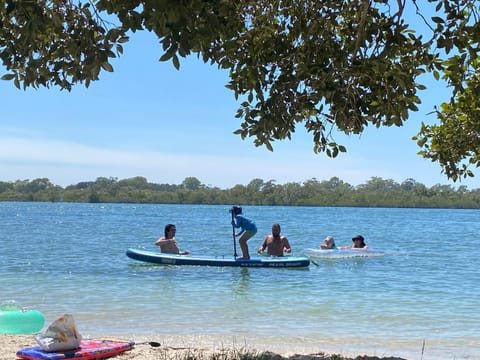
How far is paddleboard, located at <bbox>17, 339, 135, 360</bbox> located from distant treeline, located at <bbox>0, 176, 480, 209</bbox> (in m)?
113

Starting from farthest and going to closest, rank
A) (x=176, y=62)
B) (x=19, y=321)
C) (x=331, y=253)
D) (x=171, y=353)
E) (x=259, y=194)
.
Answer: (x=259, y=194), (x=331, y=253), (x=19, y=321), (x=171, y=353), (x=176, y=62)

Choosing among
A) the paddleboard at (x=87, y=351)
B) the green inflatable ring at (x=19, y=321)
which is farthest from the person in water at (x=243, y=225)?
the paddleboard at (x=87, y=351)

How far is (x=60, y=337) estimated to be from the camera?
5617 mm

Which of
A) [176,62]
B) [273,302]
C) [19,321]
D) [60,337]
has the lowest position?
[273,302]

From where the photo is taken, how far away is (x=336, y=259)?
59.7 ft

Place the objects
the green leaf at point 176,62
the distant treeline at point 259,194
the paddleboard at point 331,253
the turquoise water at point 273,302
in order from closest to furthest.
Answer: the green leaf at point 176,62 → the turquoise water at point 273,302 → the paddleboard at point 331,253 → the distant treeline at point 259,194

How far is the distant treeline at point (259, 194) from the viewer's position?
398 feet

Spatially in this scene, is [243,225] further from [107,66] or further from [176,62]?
[176,62]

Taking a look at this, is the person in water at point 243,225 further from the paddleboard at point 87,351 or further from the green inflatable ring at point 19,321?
the paddleboard at point 87,351

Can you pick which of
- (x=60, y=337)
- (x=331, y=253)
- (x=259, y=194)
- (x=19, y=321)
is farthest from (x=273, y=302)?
(x=259, y=194)

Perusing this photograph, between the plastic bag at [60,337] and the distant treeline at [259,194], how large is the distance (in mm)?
113251

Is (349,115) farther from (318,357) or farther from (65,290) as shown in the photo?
(65,290)

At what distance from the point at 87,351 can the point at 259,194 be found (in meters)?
115

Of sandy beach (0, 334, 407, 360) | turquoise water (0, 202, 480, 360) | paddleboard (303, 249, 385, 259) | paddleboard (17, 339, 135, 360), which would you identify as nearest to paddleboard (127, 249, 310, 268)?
turquoise water (0, 202, 480, 360)
